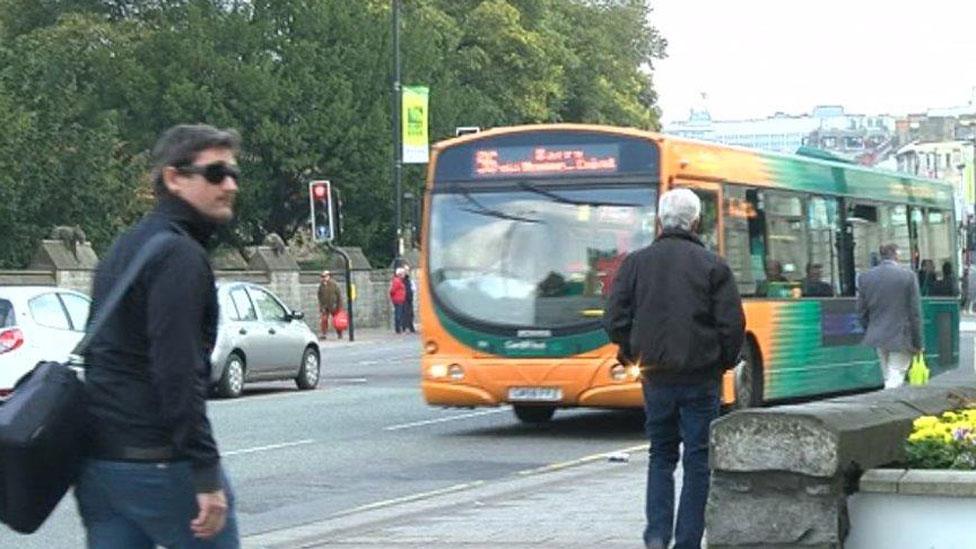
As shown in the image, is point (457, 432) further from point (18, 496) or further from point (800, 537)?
point (18, 496)

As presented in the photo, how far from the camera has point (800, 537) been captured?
27.5 ft

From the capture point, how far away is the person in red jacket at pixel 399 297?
5591 centimetres

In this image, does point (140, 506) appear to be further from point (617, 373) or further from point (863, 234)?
point (863, 234)

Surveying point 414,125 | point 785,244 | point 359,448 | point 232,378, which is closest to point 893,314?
point 785,244

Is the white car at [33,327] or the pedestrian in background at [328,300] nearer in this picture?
the white car at [33,327]

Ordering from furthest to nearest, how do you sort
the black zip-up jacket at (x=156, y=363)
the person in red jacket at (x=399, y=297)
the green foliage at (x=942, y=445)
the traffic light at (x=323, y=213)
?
the person in red jacket at (x=399, y=297) → the traffic light at (x=323, y=213) → the green foliage at (x=942, y=445) → the black zip-up jacket at (x=156, y=363)

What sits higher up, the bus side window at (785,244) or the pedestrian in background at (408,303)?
the pedestrian in background at (408,303)

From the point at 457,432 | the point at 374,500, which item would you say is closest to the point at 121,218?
the point at 457,432

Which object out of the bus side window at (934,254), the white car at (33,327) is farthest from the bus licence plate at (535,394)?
the bus side window at (934,254)

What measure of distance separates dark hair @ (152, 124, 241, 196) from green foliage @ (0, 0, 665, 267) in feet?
172

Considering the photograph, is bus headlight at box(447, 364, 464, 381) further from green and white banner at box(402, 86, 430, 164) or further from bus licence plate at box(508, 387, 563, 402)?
green and white banner at box(402, 86, 430, 164)

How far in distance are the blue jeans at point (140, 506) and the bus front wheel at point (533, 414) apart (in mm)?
16516

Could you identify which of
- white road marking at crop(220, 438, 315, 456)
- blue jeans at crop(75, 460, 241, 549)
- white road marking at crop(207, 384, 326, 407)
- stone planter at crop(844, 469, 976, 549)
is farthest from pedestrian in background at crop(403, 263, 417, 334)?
blue jeans at crop(75, 460, 241, 549)

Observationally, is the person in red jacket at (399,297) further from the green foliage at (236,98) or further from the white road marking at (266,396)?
the white road marking at (266,396)
